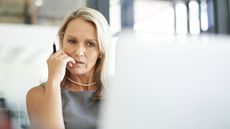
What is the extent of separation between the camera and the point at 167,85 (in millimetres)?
476

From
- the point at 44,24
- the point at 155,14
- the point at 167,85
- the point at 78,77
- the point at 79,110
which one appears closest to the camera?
the point at 167,85

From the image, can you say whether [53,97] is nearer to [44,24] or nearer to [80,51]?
[80,51]

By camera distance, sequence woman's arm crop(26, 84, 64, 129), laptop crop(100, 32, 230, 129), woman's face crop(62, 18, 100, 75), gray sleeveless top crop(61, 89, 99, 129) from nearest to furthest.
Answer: laptop crop(100, 32, 230, 129)
woman's arm crop(26, 84, 64, 129)
gray sleeveless top crop(61, 89, 99, 129)
woman's face crop(62, 18, 100, 75)

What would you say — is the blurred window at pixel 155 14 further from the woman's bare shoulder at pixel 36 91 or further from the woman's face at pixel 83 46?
the woman's bare shoulder at pixel 36 91

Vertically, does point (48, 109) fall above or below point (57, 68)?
below

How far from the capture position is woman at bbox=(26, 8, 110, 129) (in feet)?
3.12

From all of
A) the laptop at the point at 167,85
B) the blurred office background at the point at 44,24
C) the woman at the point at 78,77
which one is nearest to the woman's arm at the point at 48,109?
the woman at the point at 78,77

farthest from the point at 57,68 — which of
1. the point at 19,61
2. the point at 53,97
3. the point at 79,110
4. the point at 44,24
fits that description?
the point at 44,24

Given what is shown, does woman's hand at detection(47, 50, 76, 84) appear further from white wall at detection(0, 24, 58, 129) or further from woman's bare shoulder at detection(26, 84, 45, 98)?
white wall at detection(0, 24, 58, 129)

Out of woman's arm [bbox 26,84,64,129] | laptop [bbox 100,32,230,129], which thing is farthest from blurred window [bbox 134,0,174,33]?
laptop [bbox 100,32,230,129]

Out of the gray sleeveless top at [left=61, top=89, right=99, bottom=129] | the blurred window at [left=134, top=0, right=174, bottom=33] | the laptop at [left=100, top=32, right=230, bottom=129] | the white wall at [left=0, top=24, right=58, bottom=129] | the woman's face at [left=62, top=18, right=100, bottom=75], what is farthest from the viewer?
the blurred window at [left=134, top=0, right=174, bottom=33]

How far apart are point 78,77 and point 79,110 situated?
147mm

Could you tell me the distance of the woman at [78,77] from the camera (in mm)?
952

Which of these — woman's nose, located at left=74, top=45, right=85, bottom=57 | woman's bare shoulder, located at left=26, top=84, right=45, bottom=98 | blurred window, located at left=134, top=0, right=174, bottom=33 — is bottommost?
woman's bare shoulder, located at left=26, top=84, right=45, bottom=98
